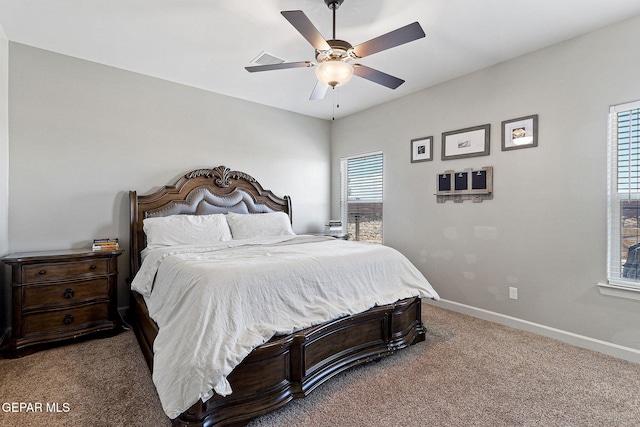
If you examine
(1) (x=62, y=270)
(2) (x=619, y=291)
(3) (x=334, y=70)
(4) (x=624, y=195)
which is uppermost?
(3) (x=334, y=70)

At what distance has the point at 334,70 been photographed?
2113mm

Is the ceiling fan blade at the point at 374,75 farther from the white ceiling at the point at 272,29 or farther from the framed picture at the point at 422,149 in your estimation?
the framed picture at the point at 422,149

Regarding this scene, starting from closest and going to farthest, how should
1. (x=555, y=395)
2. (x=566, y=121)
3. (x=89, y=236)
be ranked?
(x=555, y=395) < (x=566, y=121) < (x=89, y=236)

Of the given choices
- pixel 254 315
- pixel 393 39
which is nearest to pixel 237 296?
pixel 254 315

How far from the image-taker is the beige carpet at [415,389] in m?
1.74

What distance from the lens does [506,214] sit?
3.14 m

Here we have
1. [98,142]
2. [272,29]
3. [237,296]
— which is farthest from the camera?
[98,142]

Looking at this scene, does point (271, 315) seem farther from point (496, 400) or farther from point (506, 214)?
point (506, 214)

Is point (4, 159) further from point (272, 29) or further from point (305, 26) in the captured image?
point (305, 26)

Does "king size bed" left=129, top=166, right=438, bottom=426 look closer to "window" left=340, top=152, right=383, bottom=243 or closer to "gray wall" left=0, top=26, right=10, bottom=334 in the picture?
"gray wall" left=0, top=26, right=10, bottom=334

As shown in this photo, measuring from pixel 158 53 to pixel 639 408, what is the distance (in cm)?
460

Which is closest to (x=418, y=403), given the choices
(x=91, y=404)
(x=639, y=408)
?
(x=639, y=408)

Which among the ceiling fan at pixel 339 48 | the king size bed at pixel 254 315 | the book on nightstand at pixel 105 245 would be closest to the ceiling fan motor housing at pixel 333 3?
the ceiling fan at pixel 339 48

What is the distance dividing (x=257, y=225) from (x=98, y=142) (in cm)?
189
